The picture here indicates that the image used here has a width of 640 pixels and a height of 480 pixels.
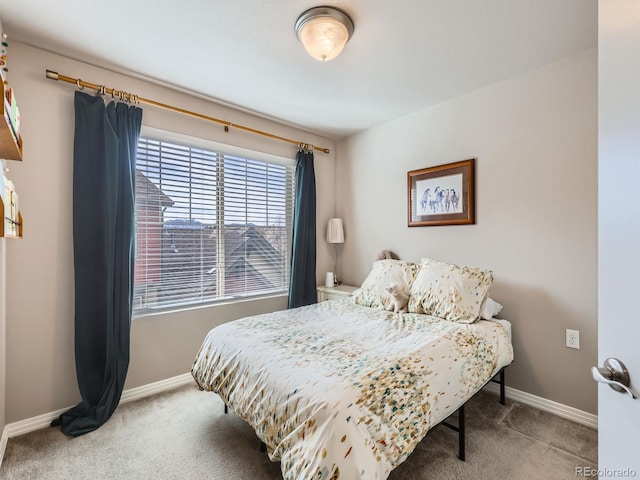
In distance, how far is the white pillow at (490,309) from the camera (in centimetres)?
218

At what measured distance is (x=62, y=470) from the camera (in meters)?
1.61

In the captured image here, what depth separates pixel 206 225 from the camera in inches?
112

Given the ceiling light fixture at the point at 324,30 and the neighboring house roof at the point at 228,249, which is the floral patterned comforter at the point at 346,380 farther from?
the ceiling light fixture at the point at 324,30

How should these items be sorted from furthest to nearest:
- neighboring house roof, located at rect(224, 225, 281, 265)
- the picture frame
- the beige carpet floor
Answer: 1. neighboring house roof, located at rect(224, 225, 281, 265)
2. the picture frame
3. the beige carpet floor

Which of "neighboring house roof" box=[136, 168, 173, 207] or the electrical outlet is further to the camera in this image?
"neighboring house roof" box=[136, 168, 173, 207]

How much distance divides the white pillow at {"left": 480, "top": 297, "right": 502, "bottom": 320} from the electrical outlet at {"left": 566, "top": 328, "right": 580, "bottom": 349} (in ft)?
1.44

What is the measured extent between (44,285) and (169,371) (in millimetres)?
1150

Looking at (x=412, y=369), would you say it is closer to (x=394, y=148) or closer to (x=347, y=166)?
(x=394, y=148)

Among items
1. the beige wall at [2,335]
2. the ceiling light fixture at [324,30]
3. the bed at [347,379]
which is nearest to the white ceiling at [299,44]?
the ceiling light fixture at [324,30]

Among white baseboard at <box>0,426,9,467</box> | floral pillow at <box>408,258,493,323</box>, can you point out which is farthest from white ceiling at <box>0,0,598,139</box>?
white baseboard at <box>0,426,9,467</box>
